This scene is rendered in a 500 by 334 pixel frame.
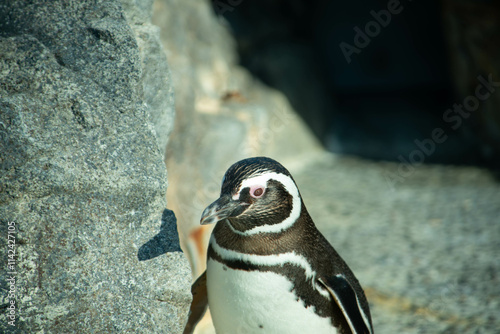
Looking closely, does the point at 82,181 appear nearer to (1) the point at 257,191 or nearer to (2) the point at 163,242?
(2) the point at 163,242

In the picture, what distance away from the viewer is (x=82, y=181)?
148cm

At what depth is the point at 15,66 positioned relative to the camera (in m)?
1.50

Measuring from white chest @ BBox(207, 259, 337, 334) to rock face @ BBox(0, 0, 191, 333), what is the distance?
0.45 ft

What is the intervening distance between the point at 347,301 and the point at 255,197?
1.69 ft

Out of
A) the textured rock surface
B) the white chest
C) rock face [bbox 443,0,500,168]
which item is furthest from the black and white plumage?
rock face [bbox 443,0,500,168]

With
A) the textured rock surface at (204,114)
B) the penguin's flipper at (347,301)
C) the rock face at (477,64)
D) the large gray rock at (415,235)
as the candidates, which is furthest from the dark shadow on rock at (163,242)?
the rock face at (477,64)

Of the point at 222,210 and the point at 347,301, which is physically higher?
the point at 222,210

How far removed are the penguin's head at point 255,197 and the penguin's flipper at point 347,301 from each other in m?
0.29

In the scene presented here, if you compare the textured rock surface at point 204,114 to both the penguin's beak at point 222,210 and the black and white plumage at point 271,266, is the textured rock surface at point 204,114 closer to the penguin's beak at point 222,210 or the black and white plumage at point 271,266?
the black and white plumage at point 271,266

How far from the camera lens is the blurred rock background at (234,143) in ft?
4.81

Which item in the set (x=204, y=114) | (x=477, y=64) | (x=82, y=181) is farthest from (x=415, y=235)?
(x=82, y=181)

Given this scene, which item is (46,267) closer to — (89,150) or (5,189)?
(5,189)

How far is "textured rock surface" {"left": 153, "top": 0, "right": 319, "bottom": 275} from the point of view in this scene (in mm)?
2944

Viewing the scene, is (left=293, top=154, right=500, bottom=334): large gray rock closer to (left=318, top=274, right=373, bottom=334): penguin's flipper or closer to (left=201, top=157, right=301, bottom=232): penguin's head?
(left=318, top=274, right=373, bottom=334): penguin's flipper
